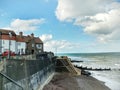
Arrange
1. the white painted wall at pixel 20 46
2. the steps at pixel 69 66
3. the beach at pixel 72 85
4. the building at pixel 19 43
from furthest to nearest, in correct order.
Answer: the white painted wall at pixel 20 46, the building at pixel 19 43, the steps at pixel 69 66, the beach at pixel 72 85

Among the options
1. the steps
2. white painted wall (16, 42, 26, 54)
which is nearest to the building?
white painted wall (16, 42, 26, 54)

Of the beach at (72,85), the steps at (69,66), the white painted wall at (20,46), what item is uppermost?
the white painted wall at (20,46)

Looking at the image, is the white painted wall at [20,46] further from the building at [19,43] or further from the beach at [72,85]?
the beach at [72,85]

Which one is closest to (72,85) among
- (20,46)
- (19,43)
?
(19,43)

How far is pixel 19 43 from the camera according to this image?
187 ft

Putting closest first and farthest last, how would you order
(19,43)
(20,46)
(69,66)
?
(69,66)
(19,43)
(20,46)

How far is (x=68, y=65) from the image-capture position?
4009 centimetres

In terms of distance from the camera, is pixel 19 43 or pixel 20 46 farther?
pixel 20 46

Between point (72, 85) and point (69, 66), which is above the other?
point (69, 66)

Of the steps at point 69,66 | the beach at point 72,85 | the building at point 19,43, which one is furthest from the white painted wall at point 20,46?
the beach at point 72,85

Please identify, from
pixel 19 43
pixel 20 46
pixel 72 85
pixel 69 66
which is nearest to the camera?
Answer: pixel 72 85

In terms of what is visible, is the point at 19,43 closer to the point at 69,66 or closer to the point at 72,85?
the point at 69,66

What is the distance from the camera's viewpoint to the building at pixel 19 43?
51.8m

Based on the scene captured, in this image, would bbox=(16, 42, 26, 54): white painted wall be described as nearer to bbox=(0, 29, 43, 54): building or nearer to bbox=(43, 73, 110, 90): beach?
bbox=(0, 29, 43, 54): building
